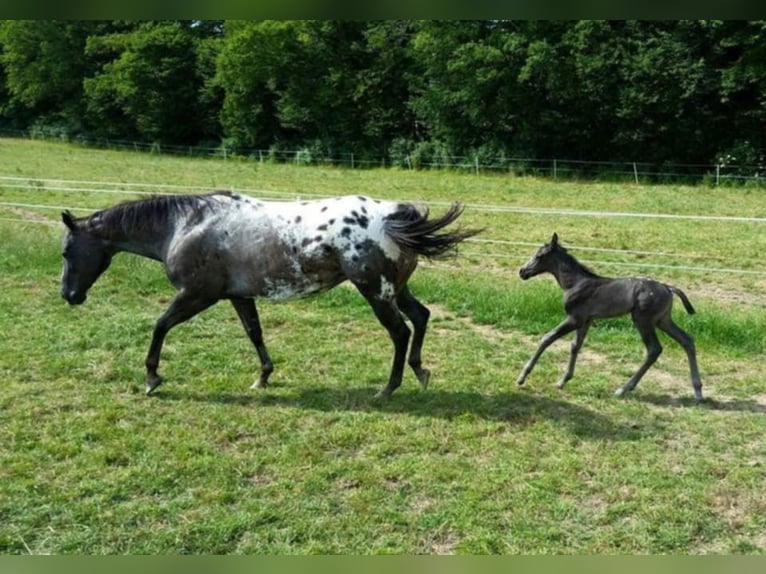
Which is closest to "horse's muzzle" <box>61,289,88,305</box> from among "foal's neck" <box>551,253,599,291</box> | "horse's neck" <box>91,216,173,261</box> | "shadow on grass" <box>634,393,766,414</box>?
"horse's neck" <box>91,216,173,261</box>

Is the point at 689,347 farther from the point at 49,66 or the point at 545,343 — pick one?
the point at 49,66

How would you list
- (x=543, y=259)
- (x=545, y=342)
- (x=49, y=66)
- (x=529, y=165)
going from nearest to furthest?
(x=545, y=342), (x=543, y=259), (x=529, y=165), (x=49, y=66)

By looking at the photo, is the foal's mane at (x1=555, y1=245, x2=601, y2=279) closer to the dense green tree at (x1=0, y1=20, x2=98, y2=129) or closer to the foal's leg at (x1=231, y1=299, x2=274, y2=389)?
the foal's leg at (x1=231, y1=299, x2=274, y2=389)

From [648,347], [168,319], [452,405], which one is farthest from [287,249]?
[648,347]

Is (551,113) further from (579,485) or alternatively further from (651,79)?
(579,485)

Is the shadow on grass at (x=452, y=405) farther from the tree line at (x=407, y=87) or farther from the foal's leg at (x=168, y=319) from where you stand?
the tree line at (x=407, y=87)

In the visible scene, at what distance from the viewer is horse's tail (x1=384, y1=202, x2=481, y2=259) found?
4910 mm

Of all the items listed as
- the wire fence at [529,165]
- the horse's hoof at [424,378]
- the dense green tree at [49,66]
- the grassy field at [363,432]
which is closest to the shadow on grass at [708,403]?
the grassy field at [363,432]

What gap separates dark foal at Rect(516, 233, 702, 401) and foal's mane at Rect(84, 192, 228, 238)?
2852mm

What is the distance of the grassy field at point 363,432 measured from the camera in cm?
337

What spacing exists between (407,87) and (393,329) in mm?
34710

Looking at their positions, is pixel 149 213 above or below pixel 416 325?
above

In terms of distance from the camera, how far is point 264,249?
5145mm

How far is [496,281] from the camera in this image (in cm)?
934
